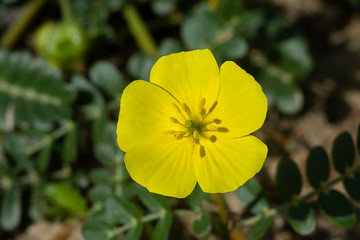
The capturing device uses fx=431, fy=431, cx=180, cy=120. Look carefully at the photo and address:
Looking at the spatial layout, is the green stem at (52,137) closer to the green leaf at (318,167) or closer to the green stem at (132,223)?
the green stem at (132,223)

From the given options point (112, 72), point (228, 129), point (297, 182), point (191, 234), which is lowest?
point (191, 234)

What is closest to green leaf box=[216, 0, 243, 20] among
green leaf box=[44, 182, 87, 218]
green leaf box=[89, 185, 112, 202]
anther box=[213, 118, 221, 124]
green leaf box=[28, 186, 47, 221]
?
anther box=[213, 118, 221, 124]

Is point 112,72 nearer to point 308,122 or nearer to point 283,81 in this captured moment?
point 283,81

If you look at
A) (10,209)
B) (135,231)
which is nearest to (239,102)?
(135,231)

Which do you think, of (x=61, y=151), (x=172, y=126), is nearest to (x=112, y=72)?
(x=61, y=151)

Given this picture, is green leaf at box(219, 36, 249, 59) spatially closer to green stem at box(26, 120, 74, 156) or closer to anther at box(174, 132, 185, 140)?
anther at box(174, 132, 185, 140)

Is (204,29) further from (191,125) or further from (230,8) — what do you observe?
(191,125)

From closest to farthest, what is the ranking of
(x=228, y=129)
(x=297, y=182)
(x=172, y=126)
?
(x=228, y=129) < (x=172, y=126) < (x=297, y=182)

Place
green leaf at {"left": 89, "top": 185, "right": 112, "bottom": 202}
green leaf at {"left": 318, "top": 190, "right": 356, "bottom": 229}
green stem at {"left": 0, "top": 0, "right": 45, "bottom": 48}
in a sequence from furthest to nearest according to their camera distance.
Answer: green stem at {"left": 0, "top": 0, "right": 45, "bottom": 48} → green leaf at {"left": 89, "top": 185, "right": 112, "bottom": 202} → green leaf at {"left": 318, "top": 190, "right": 356, "bottom": 229}
